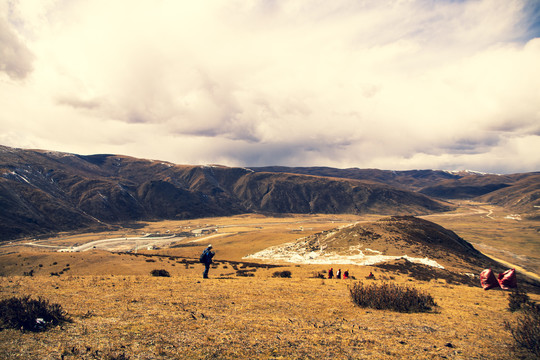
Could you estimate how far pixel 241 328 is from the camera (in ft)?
27.6

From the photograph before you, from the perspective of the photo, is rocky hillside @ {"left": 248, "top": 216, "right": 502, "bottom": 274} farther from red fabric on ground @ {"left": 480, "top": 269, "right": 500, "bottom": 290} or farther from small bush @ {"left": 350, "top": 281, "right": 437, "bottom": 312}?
small bush @ {"left": 350, "top": 281, "right": 437, "bottom": 312}

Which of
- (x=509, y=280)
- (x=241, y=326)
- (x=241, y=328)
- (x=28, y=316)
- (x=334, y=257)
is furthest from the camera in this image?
(x=334, y=257)

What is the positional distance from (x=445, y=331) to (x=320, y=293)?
642 cm

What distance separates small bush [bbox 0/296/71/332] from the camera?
23.7ft

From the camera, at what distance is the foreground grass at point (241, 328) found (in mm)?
6680

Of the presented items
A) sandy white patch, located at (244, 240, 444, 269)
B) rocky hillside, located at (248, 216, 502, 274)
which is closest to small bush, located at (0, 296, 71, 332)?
rocky hillside, located at (248, 216, 502, 274)

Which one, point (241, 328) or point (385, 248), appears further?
point (385, 248)

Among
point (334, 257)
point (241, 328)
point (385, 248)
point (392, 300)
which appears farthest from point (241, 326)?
point (385, 248)

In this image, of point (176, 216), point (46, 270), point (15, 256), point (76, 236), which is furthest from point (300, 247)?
point (176, 216)

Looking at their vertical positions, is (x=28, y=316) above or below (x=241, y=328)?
above

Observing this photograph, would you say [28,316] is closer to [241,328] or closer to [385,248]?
[241,328]

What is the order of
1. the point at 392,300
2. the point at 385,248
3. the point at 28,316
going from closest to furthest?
the point at 28,316
the point at 392,300
the point at 385,248

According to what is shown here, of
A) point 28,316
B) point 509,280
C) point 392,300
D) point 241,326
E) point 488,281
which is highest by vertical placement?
point 28,316

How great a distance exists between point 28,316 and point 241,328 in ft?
19.3
